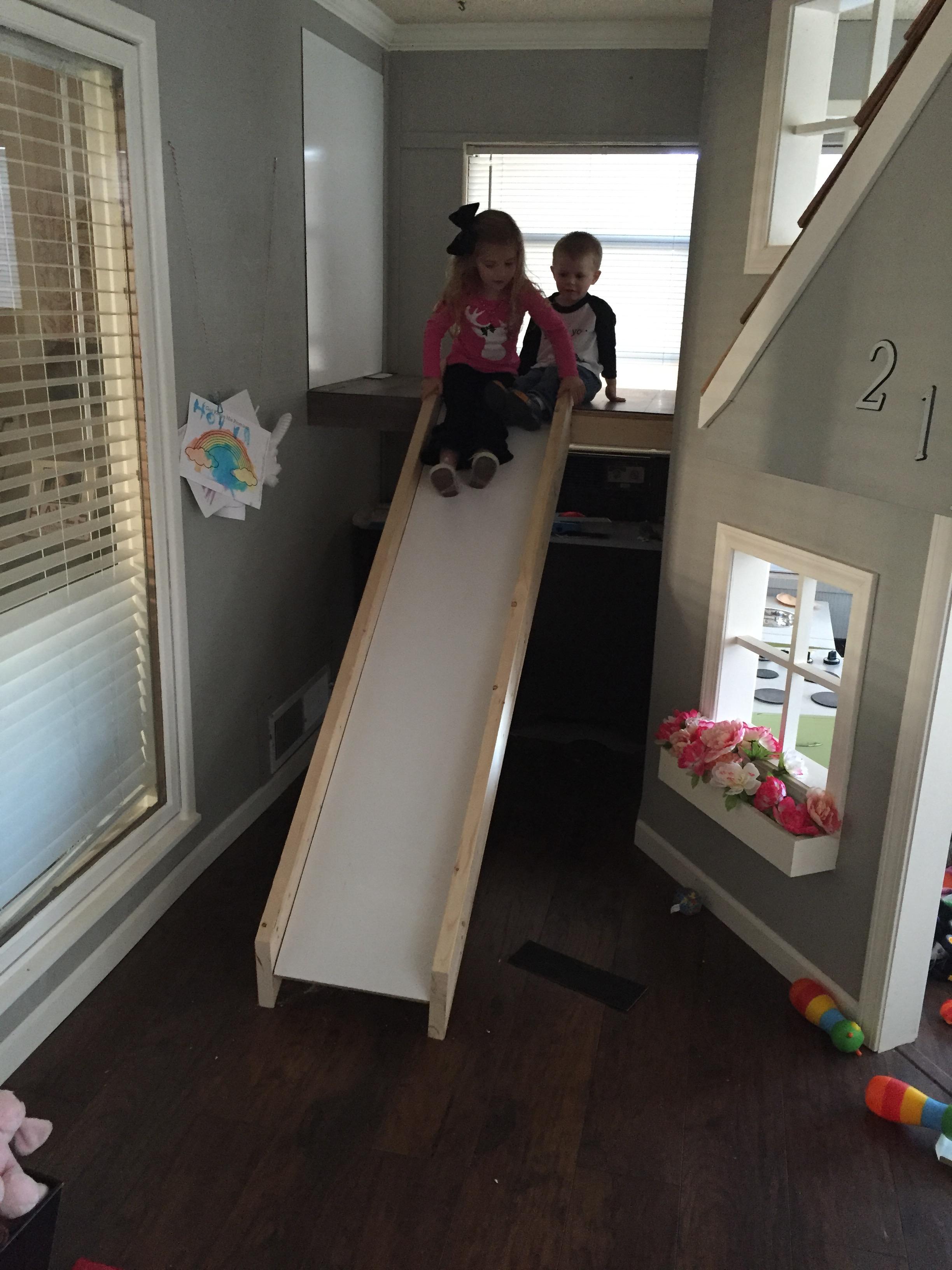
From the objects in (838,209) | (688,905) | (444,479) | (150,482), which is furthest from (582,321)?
(838,209)

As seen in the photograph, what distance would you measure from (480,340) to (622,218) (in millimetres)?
1239

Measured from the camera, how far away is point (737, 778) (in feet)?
9.20

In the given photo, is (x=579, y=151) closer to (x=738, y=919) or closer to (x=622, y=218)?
(x=622, y=218)

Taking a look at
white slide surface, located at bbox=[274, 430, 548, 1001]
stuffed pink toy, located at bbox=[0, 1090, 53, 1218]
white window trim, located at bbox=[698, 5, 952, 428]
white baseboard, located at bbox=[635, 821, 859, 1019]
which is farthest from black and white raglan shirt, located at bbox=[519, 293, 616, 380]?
stuffed pink toy, located at bbox=[0, 1090, 53, 1218]

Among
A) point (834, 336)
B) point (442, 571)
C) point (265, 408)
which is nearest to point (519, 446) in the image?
point (442, 571)

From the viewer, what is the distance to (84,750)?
254cm

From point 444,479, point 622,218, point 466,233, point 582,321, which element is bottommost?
point 444,479

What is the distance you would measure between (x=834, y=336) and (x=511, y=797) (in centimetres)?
261

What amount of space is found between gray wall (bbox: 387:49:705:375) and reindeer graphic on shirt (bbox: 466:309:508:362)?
110 cm

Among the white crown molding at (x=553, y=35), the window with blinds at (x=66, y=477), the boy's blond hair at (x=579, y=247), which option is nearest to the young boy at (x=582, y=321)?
the boy's blond hair at (x=579, y=247)

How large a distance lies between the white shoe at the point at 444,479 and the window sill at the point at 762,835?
1.08 meters

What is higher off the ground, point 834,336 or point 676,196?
Result: point 676,196

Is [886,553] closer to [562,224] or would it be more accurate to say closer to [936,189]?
[936,189]

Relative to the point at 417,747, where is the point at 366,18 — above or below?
above
